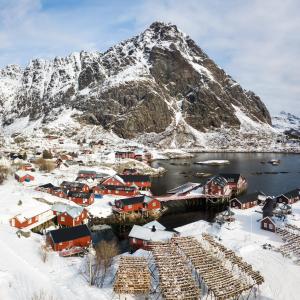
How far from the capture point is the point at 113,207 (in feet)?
194

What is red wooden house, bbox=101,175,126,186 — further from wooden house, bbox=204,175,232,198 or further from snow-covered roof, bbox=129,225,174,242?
snow-covered roof, bbox=129,225,174,242

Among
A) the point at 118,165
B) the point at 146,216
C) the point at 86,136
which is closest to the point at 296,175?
the point at 118,165

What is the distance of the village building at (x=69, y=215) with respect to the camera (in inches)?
2016

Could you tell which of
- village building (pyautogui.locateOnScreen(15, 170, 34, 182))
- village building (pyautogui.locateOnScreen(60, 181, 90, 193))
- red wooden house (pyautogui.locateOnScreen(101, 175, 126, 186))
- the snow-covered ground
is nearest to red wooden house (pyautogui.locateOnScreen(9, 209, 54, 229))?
village building (pyautogui.locateOnScreen(60, 181, 90, 193))

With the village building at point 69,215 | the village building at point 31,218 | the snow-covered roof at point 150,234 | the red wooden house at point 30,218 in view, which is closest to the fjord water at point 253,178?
the village building at point 69,215

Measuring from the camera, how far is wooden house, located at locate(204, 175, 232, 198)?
7075 cm

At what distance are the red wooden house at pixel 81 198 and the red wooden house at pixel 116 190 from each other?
633cm

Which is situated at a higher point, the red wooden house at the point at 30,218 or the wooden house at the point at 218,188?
the wooden house at the point at 218,188

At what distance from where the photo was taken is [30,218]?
4881 centimetres

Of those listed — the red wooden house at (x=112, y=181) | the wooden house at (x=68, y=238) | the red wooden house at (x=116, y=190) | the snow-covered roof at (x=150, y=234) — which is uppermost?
the red wooden house at (x=112, y=181)

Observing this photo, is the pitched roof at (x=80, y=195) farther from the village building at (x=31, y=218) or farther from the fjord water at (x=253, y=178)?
the fjord water at (x=253, y=178)

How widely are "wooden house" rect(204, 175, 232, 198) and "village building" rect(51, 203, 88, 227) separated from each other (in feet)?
96.2

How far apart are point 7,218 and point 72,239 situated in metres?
12.9

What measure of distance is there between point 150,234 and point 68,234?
34.1 feet
